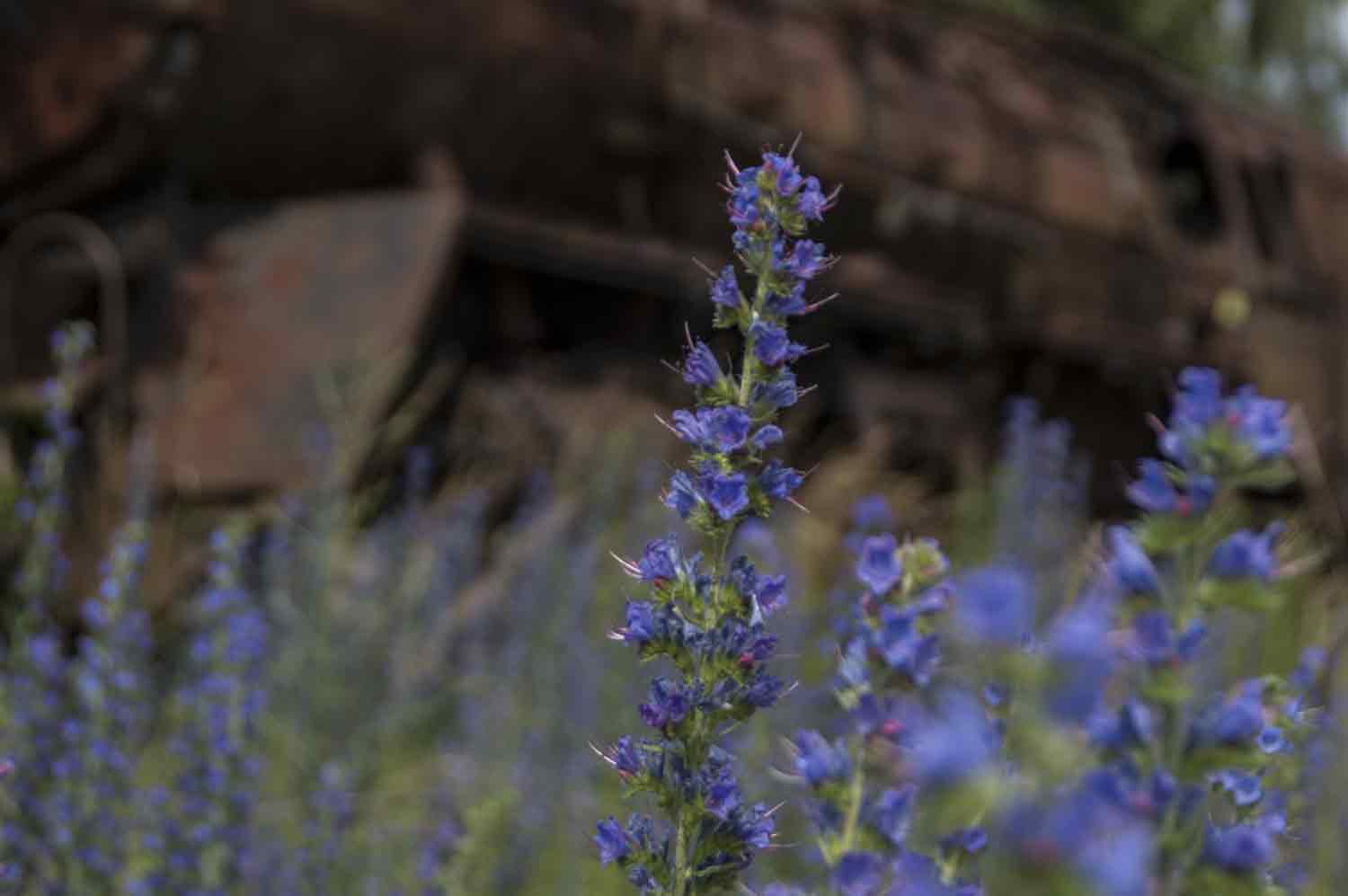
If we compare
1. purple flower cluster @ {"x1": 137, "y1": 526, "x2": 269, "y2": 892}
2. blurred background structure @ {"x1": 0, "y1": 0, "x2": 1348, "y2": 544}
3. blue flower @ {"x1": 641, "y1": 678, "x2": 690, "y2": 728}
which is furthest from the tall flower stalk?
blurred background structure @ {"x1": 0, "y1": 0, "x2": 1348, "y2": 544}

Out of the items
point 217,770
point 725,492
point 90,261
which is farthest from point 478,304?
point 725,492

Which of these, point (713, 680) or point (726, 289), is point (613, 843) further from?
point (726, 289)

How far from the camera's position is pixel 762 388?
1.26 meters

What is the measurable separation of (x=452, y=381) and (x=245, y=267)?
0.81 metres

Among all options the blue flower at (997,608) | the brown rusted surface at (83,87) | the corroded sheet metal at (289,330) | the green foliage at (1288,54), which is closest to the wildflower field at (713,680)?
the blue flower at (997,608)

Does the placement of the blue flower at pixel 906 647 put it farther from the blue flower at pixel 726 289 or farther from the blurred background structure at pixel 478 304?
the blurred background structure at pixel 478 304

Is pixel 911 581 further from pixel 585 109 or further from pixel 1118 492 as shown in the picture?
pixel 1118 492

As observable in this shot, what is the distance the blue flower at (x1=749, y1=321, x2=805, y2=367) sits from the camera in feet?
4.07

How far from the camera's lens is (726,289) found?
49.9 inches

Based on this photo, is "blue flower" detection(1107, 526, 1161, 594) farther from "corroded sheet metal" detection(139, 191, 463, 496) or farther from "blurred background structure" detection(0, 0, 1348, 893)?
"corroded sheet metal" detection(139, 191, 463, 496)

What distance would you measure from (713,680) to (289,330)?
14.6 feet

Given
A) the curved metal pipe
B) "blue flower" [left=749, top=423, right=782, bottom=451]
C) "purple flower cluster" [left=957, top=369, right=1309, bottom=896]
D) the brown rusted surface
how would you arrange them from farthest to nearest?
the curved metal pipe
the brown rusted surface
"blue flower" [left=749, top=423, right=782, bottom=451]
"purple flower cluster" [left=957, top=369, right=1309, bottom=896]

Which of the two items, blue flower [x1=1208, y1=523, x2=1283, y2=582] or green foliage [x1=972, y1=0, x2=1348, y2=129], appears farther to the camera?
green foliage [x1=972, y1=0, x2=1348, y2=129]

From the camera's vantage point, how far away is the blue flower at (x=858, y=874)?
3.30 ft
